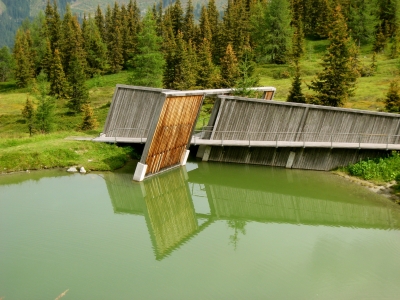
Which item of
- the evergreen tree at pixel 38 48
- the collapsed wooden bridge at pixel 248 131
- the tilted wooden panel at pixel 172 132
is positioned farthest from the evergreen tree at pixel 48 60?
the tilted wooden panel at pixel 172 132

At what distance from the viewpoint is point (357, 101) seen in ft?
135

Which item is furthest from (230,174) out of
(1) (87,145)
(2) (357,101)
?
(2) (357,101)

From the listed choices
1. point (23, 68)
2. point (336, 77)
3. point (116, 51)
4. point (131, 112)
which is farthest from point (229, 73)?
point (23, 68)

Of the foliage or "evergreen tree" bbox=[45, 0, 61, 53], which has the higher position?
"evergreen tree" bbox=[45, 0, 61, 53]

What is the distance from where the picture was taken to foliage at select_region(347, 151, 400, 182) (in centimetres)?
2366

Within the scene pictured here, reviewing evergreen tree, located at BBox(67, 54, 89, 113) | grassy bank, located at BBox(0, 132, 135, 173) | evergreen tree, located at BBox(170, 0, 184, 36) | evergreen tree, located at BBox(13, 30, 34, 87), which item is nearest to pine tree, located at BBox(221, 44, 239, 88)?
grassy bank, located at BBox(0, 132, 135, 173)

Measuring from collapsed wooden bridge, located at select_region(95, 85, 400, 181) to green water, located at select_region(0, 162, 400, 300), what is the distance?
1137mm

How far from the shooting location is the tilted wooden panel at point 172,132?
2386 centimetres

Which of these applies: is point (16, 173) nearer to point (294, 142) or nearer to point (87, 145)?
point (87, 145)

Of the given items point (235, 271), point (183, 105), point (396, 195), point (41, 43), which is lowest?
point (396, 195)

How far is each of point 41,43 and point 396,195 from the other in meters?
75.7

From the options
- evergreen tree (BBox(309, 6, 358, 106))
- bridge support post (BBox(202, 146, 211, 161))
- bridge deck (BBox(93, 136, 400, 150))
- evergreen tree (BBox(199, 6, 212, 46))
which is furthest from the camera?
evergreen tree (BBox(199, 6, 212, 46))

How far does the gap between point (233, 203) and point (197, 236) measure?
197 inches

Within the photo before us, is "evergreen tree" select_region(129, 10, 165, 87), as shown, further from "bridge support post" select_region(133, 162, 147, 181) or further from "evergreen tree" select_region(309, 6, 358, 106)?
"bridge support post" select_region(133, 162, 147, 181)
